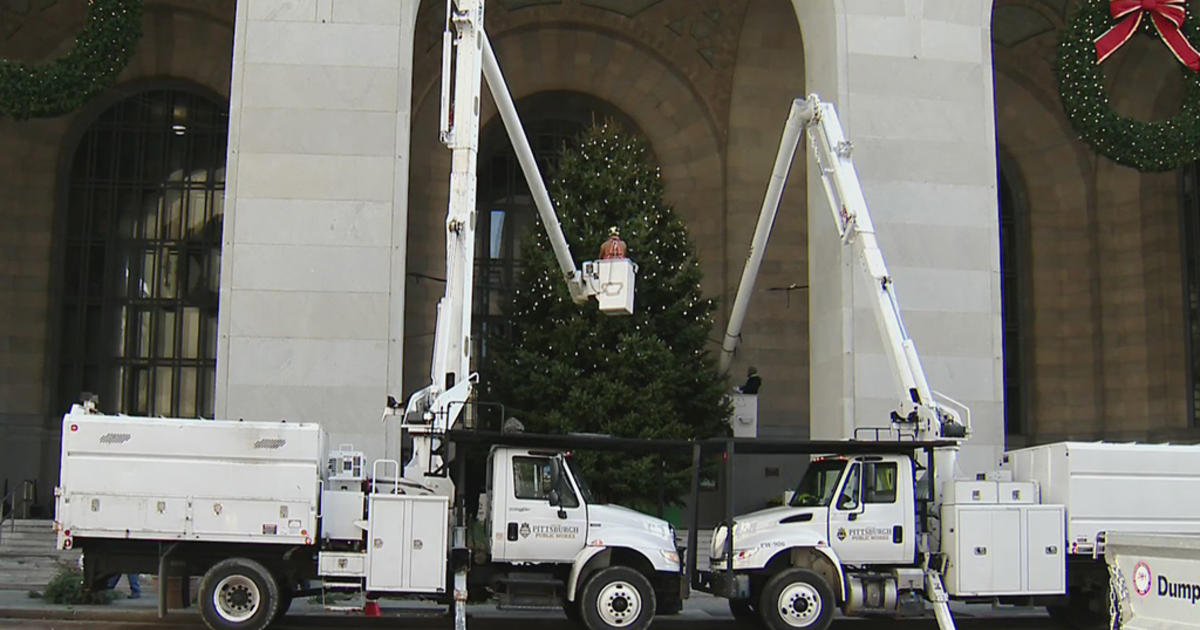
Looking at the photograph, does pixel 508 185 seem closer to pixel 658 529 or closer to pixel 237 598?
A: pixel 658 529

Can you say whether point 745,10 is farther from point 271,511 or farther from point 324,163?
point 271,511

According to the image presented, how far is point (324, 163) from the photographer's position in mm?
19281

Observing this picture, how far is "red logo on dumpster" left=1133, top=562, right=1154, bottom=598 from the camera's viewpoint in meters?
8.93

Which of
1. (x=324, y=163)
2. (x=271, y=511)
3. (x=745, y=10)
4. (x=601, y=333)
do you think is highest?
Answer: (x=745, y=10)

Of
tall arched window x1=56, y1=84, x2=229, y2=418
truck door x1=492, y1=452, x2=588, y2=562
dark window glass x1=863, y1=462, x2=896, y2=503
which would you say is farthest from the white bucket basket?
tall arched window x1=56, y1=84, x2=229, y2=418

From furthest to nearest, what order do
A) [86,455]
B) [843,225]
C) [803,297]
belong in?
[803,297] < [843,225] < [86,455]

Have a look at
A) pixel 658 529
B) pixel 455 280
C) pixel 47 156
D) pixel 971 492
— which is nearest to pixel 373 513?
pixel 455 280

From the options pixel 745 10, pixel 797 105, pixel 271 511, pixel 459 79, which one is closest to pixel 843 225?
pixel 797 105

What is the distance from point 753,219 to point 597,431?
8.05m

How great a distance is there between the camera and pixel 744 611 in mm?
16406

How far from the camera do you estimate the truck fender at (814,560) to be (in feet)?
49.1

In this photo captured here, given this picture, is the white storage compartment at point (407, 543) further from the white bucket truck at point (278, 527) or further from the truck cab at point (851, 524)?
the truck cab at point (851, 524)

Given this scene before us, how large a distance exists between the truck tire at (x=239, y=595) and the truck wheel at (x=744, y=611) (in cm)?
585

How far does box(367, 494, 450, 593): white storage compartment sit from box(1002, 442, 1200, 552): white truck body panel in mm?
A: 7579
